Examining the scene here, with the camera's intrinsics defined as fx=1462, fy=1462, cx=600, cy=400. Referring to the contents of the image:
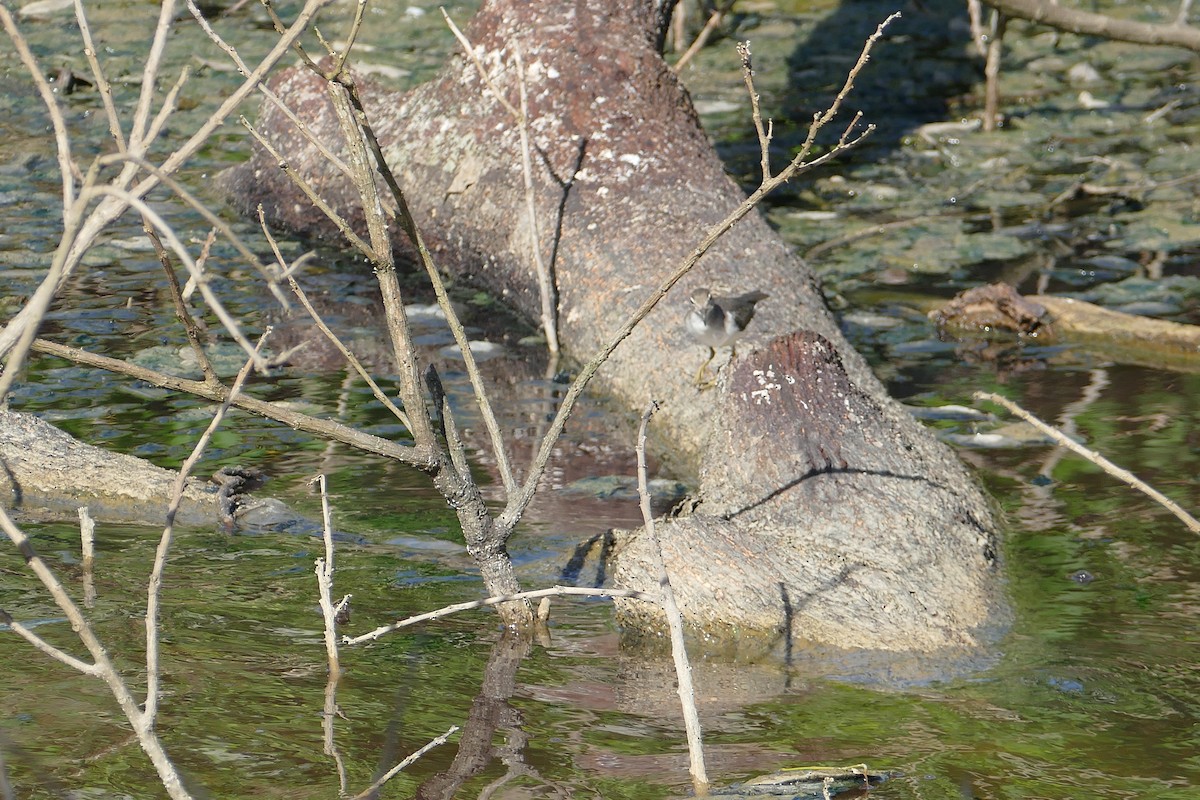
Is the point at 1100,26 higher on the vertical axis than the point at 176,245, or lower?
higher

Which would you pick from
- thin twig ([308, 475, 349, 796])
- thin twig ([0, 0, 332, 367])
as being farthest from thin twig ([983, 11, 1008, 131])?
thin twig ([0, 0, 332, 367])

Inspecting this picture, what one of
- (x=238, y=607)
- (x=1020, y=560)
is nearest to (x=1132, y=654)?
(x=1020, y=560)

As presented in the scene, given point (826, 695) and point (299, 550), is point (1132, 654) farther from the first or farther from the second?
point (299, 550)

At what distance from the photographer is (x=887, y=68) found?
9.55 metres

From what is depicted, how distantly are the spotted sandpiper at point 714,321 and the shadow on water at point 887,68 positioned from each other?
12.2ft

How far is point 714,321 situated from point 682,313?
0.35 metres

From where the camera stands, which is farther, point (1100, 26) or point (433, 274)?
point (1100, 26)

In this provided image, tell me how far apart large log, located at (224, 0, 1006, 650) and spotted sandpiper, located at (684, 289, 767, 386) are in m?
0.11

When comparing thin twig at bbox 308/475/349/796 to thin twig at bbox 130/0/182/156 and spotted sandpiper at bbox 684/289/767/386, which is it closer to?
thin twig at bbox 130/0/182/156

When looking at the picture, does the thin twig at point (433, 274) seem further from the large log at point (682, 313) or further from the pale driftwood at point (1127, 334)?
the pale driftwood at point (1127, 334)

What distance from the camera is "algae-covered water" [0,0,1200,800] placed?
2629mm

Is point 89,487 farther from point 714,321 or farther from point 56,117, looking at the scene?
point 56,117

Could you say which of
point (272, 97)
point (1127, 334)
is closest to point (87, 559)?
point (272, 97)

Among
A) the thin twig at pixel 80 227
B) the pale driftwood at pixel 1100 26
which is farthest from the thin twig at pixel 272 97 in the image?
the pale driftwood at pixel 1100 26
